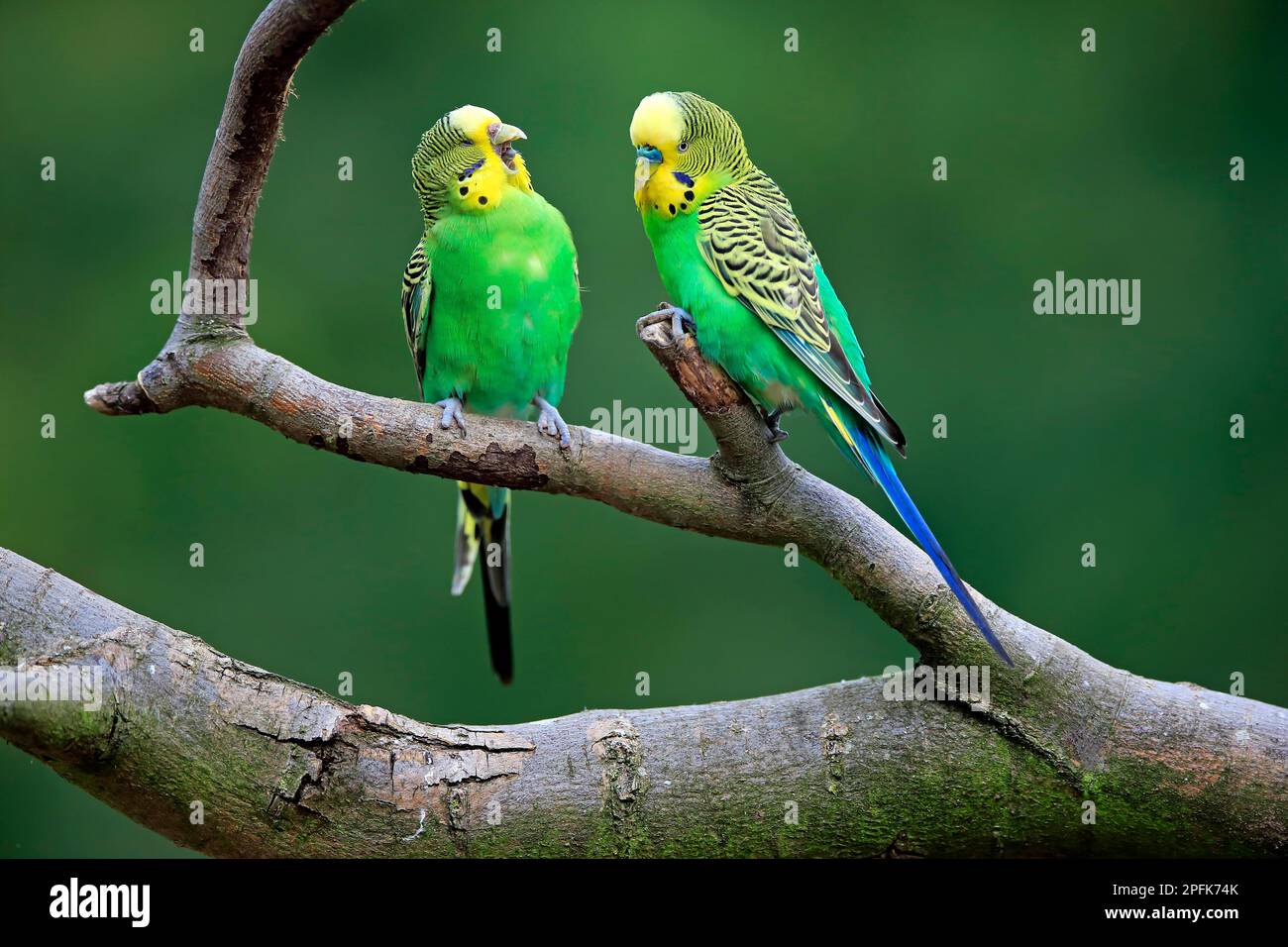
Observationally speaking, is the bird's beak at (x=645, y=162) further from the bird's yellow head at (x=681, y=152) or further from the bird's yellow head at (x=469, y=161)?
the bird's yellow head at (x=469, y=161)

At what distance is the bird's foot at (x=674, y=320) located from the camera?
7.70 ft

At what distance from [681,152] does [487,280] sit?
0.62 metres

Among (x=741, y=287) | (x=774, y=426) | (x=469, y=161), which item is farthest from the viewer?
(x=469, y=161)

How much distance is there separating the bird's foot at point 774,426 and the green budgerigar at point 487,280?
458 mm

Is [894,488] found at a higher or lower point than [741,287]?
lower

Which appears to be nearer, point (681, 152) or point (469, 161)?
point (681, 152)

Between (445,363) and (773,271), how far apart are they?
0.89 metres

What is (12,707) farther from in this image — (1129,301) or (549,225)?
(1129,301)

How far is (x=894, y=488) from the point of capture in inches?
91.4

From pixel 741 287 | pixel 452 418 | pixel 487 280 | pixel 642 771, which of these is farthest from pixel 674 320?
pixel 642 771

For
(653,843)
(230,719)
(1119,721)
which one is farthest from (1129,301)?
(230,719)

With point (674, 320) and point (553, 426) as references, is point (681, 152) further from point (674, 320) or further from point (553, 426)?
point (553, 426)

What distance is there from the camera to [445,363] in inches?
115

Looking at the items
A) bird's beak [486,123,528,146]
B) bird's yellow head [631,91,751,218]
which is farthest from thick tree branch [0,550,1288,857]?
bird's beak [486,123,528,146]
